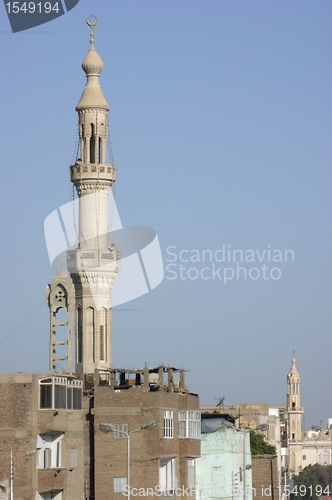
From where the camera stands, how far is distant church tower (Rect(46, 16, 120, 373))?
94125 millimetres

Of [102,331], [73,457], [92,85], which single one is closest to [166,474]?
[73,457]

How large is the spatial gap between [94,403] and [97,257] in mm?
23370

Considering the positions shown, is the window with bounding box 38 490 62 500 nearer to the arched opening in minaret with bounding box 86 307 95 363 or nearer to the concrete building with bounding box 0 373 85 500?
the concrete building with bounding box 0 373 85 500

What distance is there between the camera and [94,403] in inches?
2857

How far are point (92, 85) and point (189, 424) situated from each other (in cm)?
3466

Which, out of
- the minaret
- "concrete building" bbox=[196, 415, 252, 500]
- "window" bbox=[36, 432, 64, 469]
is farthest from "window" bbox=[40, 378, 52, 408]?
the minaret

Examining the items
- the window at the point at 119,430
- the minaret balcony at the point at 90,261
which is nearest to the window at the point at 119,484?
the window at the point at 119,430

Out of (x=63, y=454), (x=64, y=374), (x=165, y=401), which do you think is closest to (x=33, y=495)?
(x=63, y=454)

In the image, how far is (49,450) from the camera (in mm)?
65625

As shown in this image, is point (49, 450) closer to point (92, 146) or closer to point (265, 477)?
point (92, 146)

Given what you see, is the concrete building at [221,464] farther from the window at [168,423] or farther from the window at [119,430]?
the window at [119,430]

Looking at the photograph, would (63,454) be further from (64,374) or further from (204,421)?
(204,421)

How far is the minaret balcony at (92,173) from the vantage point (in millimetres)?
95938

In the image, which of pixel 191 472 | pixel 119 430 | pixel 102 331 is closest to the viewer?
pixel 119 430
